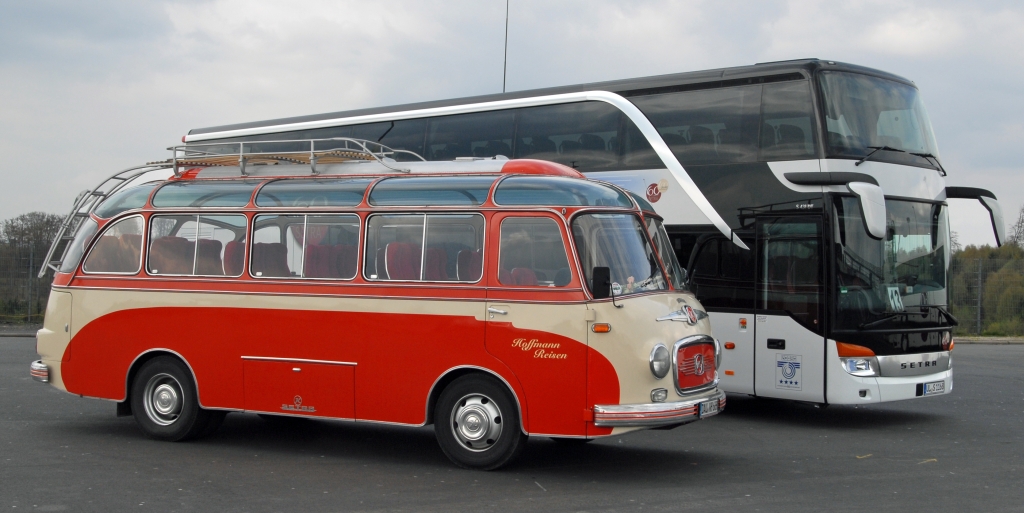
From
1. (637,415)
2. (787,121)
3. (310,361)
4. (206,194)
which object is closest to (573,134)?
(787,121)

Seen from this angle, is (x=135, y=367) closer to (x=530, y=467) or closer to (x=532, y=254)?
(x=530, y=467)

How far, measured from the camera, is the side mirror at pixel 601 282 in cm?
919

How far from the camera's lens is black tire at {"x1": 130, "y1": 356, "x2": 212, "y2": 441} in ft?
37.1

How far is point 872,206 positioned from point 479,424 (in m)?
5.54

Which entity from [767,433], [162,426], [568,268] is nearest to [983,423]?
[767,433]

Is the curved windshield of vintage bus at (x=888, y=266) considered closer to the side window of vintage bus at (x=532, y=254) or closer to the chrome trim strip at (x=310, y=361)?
the side window of vintage bus at (x=532, y=254)

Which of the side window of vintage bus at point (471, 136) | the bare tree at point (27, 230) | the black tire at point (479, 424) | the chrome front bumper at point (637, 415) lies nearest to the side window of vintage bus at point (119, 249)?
the black tire at point (479, 424)

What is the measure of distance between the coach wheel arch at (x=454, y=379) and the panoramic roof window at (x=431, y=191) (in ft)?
5.27

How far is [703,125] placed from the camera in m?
14.1

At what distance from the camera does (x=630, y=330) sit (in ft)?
30.2

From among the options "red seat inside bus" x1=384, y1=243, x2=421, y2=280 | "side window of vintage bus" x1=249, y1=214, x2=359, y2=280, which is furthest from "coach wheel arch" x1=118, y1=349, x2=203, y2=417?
"red seat inside bus" x1=384, y1=243, x2=421, y2=280

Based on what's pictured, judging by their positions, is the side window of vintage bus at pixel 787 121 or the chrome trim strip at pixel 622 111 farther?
the chrome trim strip at pixel 622 111

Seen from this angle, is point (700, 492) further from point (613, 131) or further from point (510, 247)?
point (613, 131)

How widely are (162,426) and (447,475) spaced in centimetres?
375
